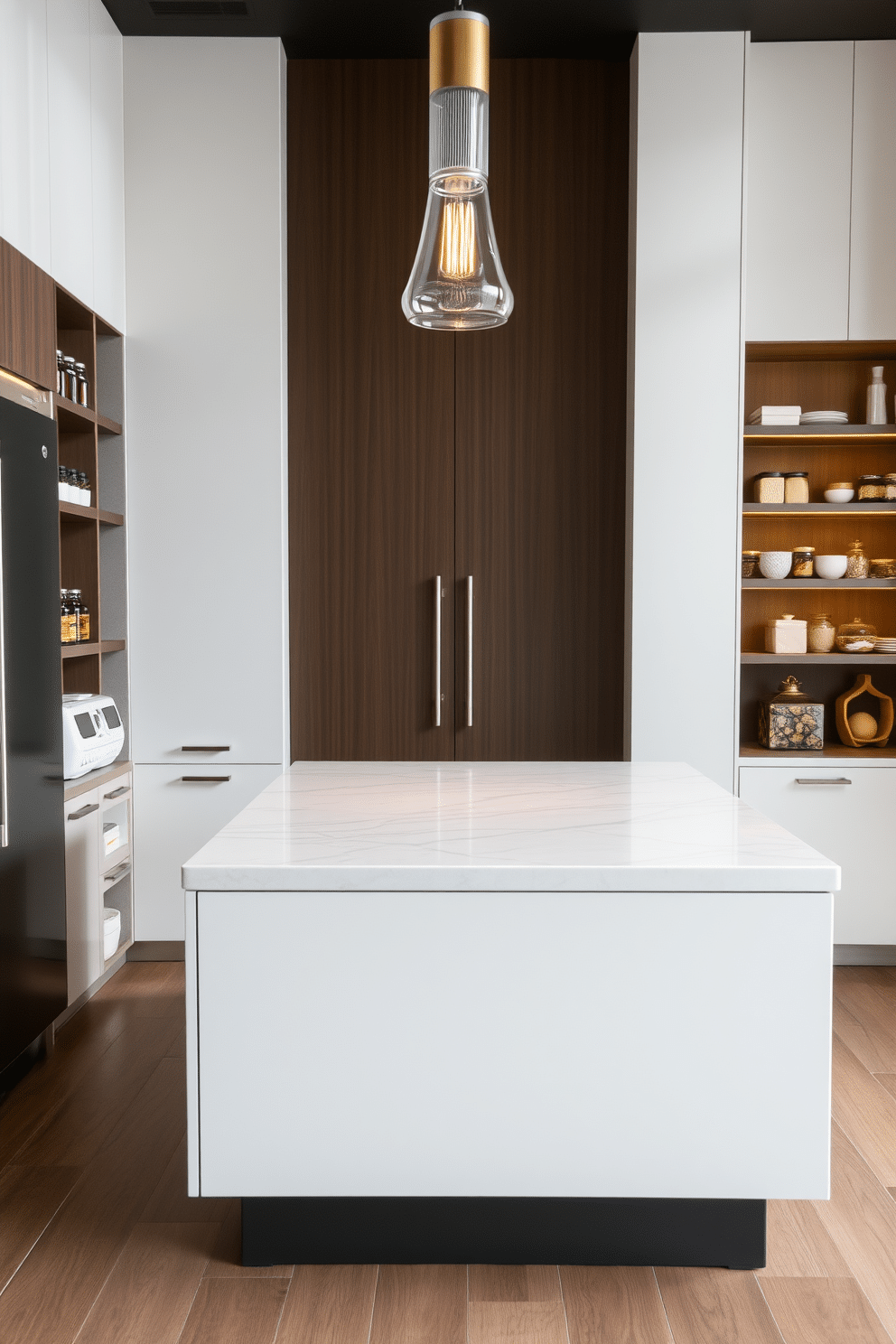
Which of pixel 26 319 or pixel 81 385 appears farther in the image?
pixel 81 385

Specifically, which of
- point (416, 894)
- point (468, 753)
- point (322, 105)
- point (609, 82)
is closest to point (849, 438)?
point (609, 82)

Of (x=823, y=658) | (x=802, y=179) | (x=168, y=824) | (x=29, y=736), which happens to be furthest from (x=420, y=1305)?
(x=802, y=179)

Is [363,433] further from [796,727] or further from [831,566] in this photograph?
[796,727]

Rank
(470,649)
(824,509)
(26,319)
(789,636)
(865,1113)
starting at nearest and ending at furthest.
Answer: (865,1113) < (26,319) < (824,509) < (789,636) < (470,649)

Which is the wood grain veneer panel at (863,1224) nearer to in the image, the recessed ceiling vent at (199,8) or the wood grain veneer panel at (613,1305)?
the wood grain veneer panel at (613,1305)

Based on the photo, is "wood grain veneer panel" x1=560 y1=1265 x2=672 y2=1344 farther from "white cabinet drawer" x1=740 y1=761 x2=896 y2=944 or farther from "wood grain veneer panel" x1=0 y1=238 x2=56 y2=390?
"wood grain veneer panel" x1=0 y1=238 x2=56 y2=390

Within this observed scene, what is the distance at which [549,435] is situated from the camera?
4.12 m

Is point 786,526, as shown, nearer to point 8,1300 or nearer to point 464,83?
point 464,83

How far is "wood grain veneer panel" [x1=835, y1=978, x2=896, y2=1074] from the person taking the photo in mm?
3088

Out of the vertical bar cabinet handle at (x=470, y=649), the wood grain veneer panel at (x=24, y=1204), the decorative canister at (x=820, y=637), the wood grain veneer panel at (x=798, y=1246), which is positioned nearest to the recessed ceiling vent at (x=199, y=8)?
the vertical bar cabinet handle at (x=470, y=649)

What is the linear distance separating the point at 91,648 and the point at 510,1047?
7.43ft

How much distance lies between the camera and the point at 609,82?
13.2 ft

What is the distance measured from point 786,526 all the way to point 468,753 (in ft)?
4.97

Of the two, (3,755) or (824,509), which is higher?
(824,509)
